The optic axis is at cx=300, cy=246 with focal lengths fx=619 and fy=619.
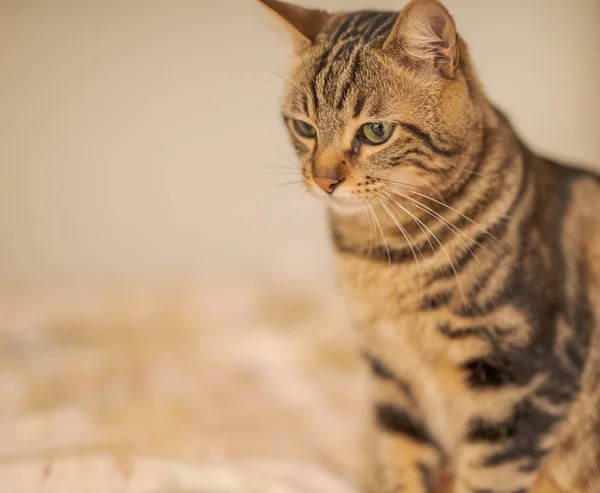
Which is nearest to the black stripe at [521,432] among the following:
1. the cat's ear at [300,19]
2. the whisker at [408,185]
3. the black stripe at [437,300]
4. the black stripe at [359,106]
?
the black stripe at [437,300]

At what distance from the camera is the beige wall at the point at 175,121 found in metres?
1.04

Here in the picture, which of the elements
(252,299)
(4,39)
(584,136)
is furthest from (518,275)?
(4,39)

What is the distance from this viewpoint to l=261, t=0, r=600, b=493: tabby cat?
2.45ft

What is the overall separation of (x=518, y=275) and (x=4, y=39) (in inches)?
43.3

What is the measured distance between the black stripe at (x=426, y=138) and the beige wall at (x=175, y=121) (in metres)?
0.13

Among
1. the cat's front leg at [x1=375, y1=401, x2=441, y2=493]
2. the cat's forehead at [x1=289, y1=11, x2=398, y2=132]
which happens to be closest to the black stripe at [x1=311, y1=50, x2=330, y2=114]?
the cat's forehead at [x1=289, y1=11, x2=398, y2=132]

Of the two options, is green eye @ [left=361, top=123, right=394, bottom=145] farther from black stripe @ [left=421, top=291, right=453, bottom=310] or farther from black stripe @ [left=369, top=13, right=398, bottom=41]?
black stripe @ [left=421, top=291, right=453, bottom=310]

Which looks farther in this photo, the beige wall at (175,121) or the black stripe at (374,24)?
the beige wall at (175,121)

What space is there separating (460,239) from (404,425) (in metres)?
0.36

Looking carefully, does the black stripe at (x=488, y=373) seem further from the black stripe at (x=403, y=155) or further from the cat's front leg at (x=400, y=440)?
the black stripe at (x=403, y=155)

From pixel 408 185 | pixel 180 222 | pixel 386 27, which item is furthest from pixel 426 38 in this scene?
pixel 180 222

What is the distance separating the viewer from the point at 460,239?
804mm

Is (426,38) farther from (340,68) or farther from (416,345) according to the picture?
(416,345)

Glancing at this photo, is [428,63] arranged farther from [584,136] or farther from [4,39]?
[4,39]
